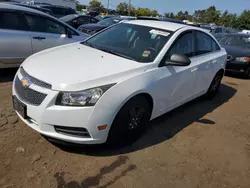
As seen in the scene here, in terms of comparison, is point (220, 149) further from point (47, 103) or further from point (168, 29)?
point (47, 103)

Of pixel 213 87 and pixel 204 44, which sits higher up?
pixel 204 44

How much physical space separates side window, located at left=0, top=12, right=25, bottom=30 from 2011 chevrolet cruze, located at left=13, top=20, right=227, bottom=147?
1922mm

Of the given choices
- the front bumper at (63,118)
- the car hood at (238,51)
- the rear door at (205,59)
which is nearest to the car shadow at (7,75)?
the front bumper at (63,118)

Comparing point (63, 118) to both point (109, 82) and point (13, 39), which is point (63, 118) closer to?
point (109, 82)

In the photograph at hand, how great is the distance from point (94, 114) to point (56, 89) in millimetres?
480

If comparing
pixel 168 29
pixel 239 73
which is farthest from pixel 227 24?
pixel 168 29

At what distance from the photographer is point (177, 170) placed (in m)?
2.96

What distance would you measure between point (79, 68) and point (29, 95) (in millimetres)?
643

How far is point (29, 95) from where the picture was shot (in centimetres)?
276

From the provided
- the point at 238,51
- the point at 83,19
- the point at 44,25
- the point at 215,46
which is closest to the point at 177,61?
the point at 215,46

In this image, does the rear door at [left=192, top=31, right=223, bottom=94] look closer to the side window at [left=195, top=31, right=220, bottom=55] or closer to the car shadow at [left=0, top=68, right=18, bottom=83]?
the side window at [left=195, top=31, right=220, bottom=55]

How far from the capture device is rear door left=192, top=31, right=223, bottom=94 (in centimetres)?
432

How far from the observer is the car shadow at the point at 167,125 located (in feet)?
10.0

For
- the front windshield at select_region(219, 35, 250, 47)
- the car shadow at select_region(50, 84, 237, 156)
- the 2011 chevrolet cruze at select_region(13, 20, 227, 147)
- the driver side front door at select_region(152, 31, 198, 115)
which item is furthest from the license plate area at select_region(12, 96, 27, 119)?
the front windshield at select_region(219, 35, 250, 47)
